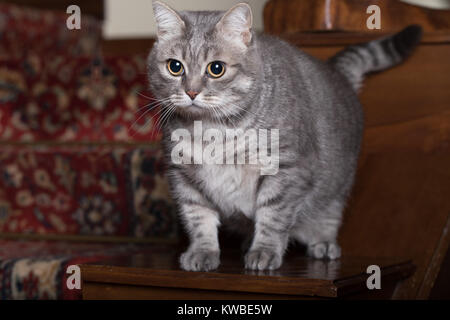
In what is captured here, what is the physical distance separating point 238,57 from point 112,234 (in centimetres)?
91

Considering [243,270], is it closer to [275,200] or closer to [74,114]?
[275,200]

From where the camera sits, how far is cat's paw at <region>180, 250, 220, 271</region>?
1.43m

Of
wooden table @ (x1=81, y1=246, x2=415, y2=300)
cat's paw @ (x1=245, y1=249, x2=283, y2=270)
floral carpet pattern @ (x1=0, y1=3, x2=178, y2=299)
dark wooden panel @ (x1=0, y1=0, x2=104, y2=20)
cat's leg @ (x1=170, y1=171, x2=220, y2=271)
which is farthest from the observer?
dark wooden panel @ (x1=0, y1=0, x2=104, y2=20)

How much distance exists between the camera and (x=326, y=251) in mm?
1680

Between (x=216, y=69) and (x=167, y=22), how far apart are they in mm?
167

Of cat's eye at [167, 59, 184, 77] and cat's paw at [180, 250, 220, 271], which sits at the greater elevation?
cat's eye at [167, 59, 184, 77]

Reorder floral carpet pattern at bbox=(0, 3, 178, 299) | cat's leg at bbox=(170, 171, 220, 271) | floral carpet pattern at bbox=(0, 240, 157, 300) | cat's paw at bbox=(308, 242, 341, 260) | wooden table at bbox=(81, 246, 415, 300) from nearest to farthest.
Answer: wooden table at bbox=(81, 246, 415, 300)
cat's leg at bbox=(170, 171, 220, 271)
cat's paw at bbox=(308, 242, 341, 260)
floral carpet pattern at bbox=(0, 240, 157, 300)
floral carpet pattern at bbox=(0, 3, 178, 299)

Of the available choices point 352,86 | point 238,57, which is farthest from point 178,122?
point 352,86

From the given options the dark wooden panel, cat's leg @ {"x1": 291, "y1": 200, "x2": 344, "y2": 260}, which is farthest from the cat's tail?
the dark wooden panel

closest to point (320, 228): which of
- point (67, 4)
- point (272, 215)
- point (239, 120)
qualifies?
point (272, 215)

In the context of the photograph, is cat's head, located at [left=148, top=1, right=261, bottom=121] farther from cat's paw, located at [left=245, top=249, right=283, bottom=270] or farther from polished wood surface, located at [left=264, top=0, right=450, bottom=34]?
polished wood surface, located at [left=264, top=0, right=450, bottom=34]

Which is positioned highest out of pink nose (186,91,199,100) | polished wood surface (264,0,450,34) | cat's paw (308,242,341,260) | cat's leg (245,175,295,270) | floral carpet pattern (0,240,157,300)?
polished wood surface (264,0,450,34)

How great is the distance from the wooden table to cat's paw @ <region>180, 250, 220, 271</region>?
0.02 metres

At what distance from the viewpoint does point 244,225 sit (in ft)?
5.52
